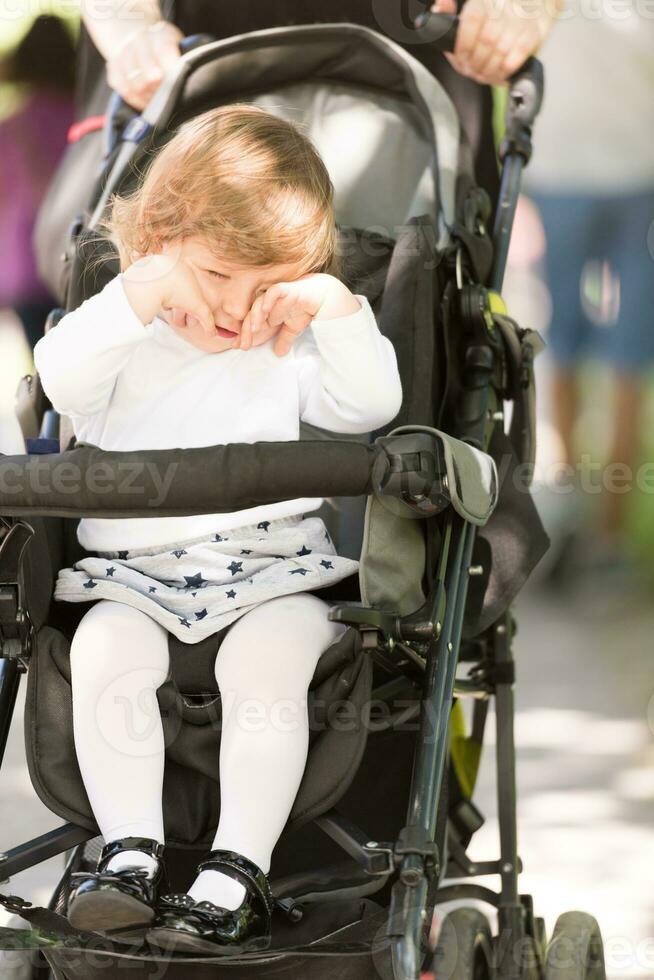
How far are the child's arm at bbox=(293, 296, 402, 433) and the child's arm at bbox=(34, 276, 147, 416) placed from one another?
8.9 inches

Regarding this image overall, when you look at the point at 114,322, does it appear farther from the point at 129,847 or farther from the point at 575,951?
the point at 575,951

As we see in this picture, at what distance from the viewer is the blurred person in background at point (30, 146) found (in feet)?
15.0

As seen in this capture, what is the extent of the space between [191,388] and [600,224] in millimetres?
4016

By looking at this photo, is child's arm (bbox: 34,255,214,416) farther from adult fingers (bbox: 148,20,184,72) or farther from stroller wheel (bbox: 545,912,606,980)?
stroller wheel (bbox: 545,912,606,980)

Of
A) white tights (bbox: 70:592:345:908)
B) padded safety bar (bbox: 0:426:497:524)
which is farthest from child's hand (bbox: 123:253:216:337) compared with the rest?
white tights (bbox: 70:592:345:908)

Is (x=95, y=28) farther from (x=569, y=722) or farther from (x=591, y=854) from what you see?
(x=569, y=722)

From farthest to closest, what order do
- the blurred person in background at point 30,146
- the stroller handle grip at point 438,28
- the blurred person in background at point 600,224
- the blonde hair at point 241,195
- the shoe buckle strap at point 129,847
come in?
the blurred person in background at point 600,224 < the blurred person in background at point 30,146 < the stroller handle grip at point 438,28 < the blonde hair at point 241,195 < the shoe buckle strap at point 129,847

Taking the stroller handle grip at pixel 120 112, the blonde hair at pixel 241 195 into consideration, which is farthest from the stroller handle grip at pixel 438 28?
the blonde hair at pixel 241 195

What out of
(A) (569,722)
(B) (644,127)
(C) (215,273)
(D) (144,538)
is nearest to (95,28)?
(C) (215,273)

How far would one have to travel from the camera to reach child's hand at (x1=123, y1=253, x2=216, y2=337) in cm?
146

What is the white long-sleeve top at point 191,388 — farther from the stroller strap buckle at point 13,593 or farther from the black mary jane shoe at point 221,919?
the black mary jane shoe at point 221,919

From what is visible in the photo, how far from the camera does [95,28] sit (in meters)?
2.27

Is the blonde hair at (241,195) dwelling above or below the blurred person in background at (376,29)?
below

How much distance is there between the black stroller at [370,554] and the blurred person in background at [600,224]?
10.6 feet
